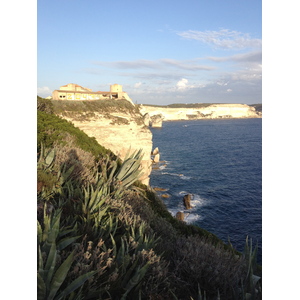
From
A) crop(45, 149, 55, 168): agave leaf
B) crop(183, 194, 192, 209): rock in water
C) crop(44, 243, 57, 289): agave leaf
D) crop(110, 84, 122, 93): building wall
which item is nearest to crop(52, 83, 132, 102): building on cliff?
crop(110, 84, 122, 93): building wall

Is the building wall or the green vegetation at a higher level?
the building wall

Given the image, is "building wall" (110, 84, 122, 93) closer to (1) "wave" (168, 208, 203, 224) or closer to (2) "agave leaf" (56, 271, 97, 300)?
(1) "wave" (168, 208, 203, 224)

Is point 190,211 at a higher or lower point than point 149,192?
lower

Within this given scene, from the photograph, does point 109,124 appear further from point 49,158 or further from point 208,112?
point 208,112

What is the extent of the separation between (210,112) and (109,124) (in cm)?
12319

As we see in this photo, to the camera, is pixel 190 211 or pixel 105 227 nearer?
pixel 105 227

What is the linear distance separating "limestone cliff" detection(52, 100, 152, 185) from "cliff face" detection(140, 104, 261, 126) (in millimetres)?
105886

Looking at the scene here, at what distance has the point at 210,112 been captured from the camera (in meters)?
139

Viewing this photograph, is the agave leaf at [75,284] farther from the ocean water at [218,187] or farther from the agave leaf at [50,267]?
the ocean water at [218,187]

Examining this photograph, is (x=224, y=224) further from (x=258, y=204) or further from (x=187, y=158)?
(x=187, y=158)

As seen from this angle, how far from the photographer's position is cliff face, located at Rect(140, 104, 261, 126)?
5246 inches
